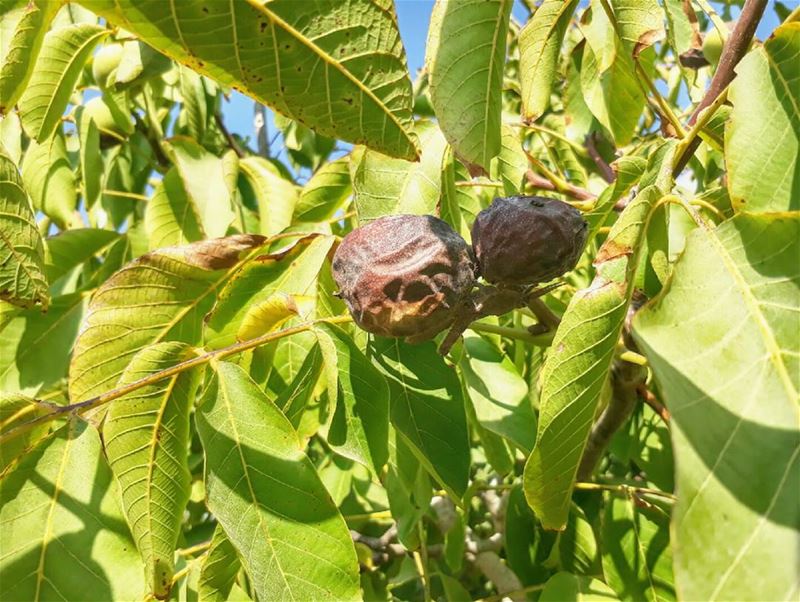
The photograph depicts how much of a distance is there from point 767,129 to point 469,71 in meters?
0.51

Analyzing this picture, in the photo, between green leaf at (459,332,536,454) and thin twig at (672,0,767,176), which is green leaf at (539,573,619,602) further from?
thin twig at (672,0,767,176)

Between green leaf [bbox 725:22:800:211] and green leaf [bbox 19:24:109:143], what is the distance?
1560mm

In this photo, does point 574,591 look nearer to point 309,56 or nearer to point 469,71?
point 469,71

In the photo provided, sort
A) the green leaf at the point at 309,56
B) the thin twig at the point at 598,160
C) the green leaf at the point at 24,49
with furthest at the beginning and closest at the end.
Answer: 1. the thin twig at the point at 598,160
2. the green leaf at the point at 24,49
3. the green leaf at the point at 309,56

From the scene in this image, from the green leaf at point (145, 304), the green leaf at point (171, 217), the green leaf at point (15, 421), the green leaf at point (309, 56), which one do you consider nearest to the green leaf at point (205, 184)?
the green leaf at point (171, 217)

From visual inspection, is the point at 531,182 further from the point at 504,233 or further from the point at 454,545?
the point at 454,545

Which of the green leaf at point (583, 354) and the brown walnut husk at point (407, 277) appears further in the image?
the brown walnut husk at point (407, 277)

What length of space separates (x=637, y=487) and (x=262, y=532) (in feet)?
3.82

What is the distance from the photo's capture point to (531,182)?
7.63 feet

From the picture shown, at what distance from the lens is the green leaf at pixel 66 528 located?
1330 millimetres

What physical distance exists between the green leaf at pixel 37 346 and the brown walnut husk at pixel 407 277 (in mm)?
1225

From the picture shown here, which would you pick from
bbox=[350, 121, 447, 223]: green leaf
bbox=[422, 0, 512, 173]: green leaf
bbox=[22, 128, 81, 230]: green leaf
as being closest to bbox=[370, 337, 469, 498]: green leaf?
bbox=[350, 121, 447, 223]: green leaf

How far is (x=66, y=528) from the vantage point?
1.38 m

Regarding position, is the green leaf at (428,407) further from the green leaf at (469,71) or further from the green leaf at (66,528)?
the green leaf at (66,528)
